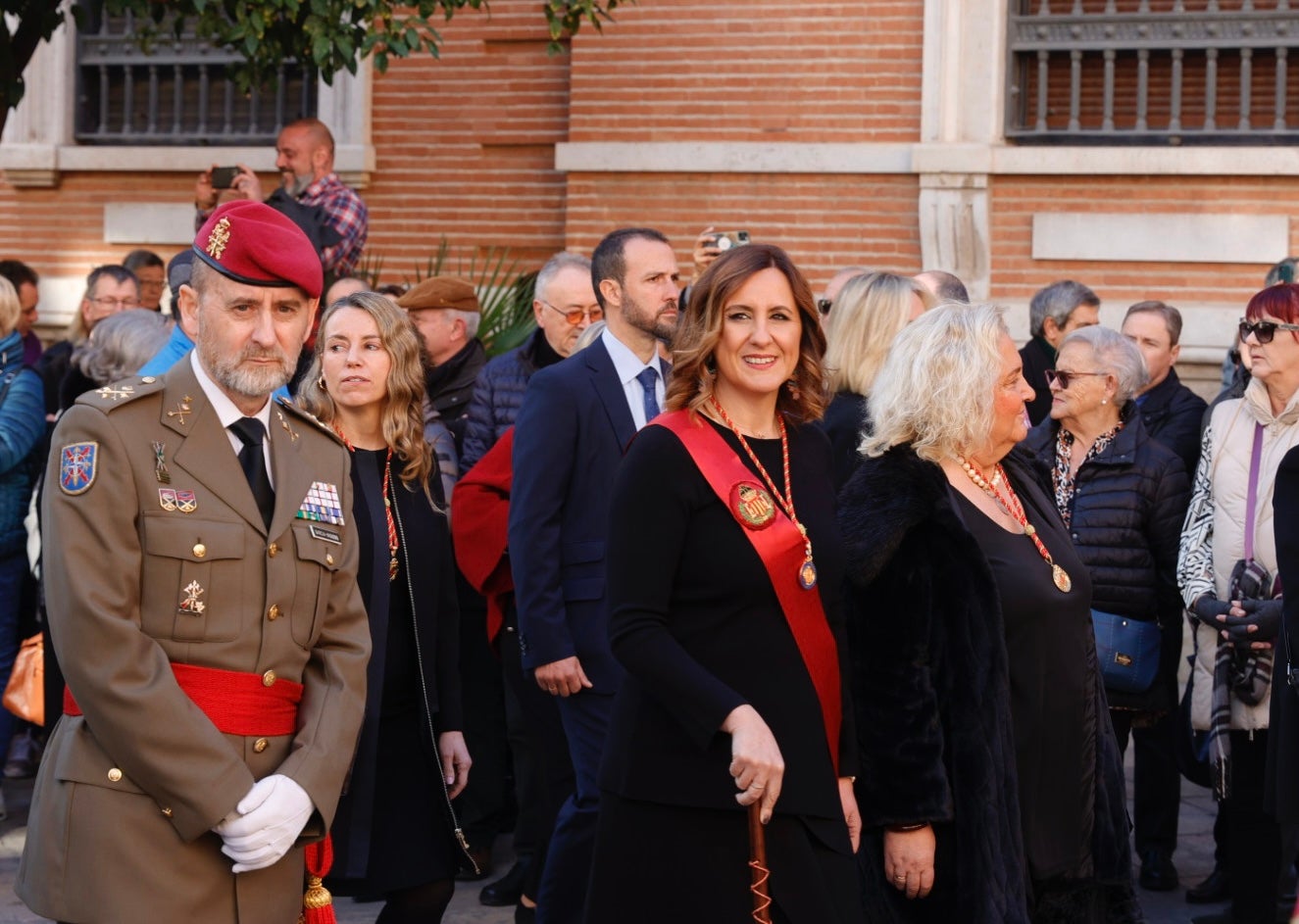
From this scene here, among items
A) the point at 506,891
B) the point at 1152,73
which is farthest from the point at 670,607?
the point at 1152,73

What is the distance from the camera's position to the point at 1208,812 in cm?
795

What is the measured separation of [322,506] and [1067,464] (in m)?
3.64

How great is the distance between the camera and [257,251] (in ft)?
11.4

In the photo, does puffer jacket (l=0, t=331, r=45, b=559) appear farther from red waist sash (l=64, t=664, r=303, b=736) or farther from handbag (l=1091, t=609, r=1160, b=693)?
handbag (l=1091, t=609, r=1160, b=693)

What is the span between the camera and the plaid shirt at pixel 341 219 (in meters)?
9.14

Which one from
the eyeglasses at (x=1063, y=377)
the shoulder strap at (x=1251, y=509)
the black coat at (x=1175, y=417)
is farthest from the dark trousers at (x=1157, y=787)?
the eyeglasses at (x=1063, y=377)

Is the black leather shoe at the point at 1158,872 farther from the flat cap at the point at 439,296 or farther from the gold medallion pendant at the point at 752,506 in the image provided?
the gold medallion pendant at the point at 752,506

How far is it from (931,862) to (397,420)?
6.06 ft

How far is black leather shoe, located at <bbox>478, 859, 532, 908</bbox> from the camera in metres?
6.57

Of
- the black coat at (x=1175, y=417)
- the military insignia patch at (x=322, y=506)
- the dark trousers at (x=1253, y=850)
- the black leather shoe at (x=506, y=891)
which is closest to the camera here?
the military insignia patch at (x=322, y=506)

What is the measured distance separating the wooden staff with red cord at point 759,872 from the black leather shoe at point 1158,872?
353 centimetres

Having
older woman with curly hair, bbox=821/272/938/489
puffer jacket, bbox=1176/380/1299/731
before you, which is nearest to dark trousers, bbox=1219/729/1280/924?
puffer jacket, bbox=1176/380/1299/731

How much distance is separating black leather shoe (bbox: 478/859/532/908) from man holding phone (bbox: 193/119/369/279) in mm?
3568

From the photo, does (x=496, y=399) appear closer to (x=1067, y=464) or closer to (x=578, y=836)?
(x=1067, y=464)
